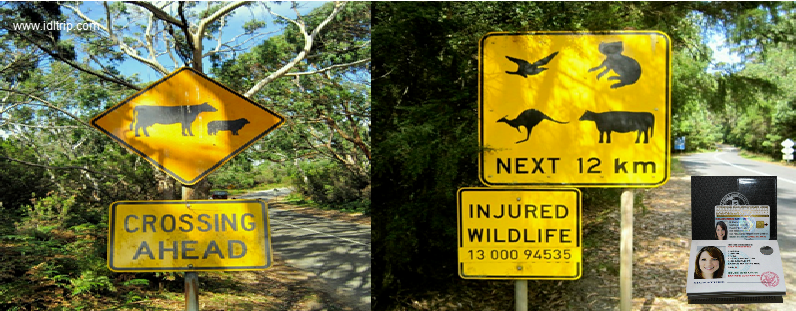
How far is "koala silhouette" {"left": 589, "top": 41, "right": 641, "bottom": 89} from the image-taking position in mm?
2410

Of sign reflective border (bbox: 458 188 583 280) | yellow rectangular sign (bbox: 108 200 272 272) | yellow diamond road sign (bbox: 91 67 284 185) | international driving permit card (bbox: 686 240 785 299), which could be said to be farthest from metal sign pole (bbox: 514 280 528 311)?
international driving permit card (bbox: 686 240 785 299)

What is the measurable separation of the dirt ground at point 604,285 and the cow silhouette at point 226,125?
3.80 m

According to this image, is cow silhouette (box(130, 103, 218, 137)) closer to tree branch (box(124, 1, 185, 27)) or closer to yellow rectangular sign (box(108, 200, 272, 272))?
yellow rectangular sign (box(108, 200, 272, 272))

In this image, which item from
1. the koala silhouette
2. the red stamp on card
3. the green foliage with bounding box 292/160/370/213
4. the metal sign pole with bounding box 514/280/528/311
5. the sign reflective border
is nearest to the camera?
the koala silhouette

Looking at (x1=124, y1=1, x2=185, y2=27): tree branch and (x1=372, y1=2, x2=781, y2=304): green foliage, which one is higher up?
(x1=124, y1=1, x2=185, y2=27): tree branch

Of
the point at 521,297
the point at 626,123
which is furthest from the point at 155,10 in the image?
the point at 626,123

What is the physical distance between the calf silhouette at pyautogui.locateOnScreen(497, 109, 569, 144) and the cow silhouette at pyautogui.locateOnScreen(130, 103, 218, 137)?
162 centimetres

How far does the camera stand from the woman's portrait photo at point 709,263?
441 cm

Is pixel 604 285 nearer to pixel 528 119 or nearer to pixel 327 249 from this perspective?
pixel 528 119

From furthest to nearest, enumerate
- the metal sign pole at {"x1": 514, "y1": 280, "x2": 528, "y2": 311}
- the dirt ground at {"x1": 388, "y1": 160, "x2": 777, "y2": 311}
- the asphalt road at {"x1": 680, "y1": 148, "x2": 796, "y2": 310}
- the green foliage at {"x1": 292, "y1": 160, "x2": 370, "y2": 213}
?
1. the green foliage at {"x1": 292, "y1": 160, "x2": 370, "y2": 213}
2. the asphalt road at {"x1": 680, "y1": 148, "x2": 796, "y2": 310}
3. the dirt ground at {"x1": 388, "y1": 160, "x2": 777, "y2": 311}
4. the metal sign pole at {"x1": 514, "y1": 280, "x2": 528, "y2": 311}

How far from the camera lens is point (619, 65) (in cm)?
242

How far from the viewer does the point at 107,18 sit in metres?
8.43

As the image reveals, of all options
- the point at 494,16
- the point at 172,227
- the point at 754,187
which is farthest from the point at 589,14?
the point at 172,227

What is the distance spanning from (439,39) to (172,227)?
3.72m
